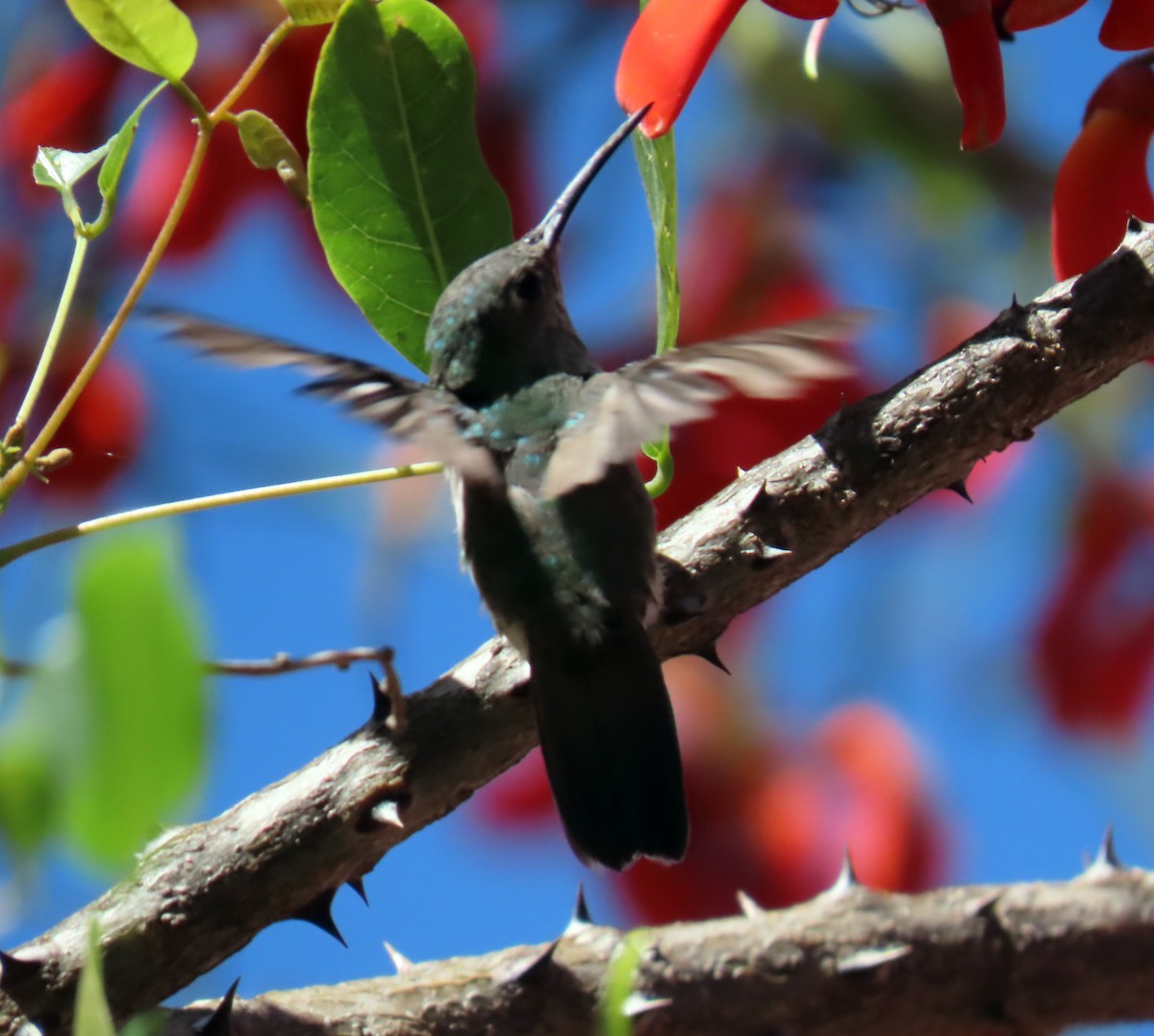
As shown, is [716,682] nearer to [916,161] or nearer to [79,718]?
[916,161]

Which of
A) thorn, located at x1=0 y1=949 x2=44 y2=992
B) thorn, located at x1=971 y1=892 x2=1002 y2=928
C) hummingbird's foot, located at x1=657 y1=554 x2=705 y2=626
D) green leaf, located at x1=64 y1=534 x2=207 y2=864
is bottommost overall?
thorn, located at x1=971 y1=892 x2=1002 y2=928

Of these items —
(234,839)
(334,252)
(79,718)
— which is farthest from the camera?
(334,252)

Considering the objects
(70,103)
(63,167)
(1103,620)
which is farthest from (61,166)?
(1103,620)

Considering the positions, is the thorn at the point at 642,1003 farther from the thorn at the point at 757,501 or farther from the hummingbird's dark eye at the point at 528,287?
the hummingbird's dark eye at the point at 528,287

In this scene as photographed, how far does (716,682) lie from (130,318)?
1688mm

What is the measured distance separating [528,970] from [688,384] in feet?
1.37

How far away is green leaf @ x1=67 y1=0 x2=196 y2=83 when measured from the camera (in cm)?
89

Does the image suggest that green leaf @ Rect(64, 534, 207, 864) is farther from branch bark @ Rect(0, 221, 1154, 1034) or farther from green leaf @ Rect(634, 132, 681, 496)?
green leaf @ Rect(634, 132, 681, 496)

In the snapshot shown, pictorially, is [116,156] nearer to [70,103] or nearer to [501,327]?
[501,327]

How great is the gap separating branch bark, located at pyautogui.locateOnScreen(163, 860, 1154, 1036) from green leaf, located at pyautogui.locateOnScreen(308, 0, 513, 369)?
49 cm

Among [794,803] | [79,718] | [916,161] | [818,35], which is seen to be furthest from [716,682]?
[79,718]

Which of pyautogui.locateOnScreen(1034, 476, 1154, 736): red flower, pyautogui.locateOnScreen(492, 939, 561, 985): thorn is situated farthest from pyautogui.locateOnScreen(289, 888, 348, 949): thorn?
pyautogui.locateOnScreen(1034, 476, 1154, 736): red flower

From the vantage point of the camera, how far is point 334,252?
1093mm

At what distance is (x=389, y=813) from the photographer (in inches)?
34.3
